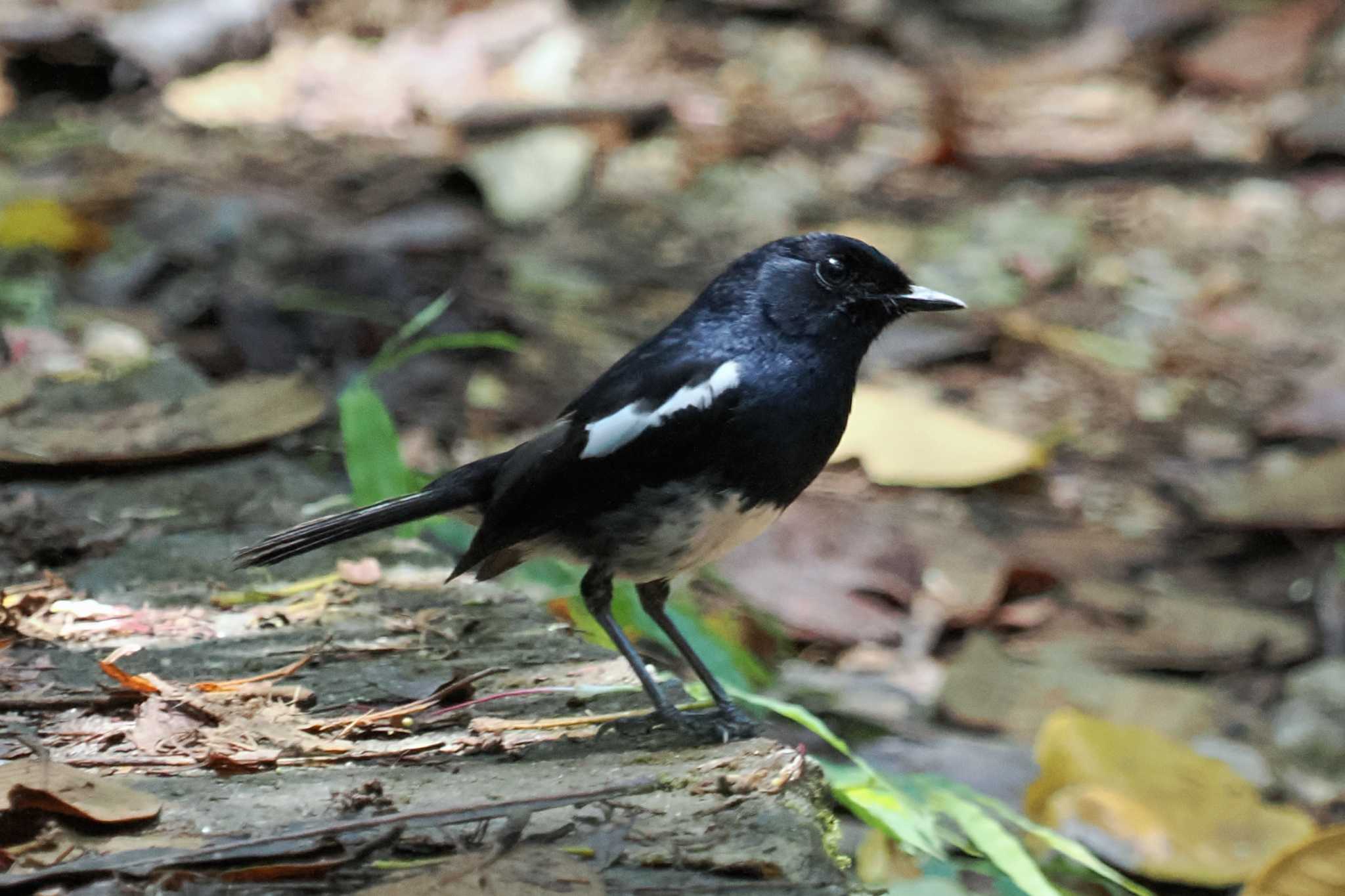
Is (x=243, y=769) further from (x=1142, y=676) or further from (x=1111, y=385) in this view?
(x=1111, y=385)

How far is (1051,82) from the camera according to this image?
8.09 metres

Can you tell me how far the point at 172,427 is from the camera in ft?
12.6

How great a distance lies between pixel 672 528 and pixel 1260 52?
20.5ft

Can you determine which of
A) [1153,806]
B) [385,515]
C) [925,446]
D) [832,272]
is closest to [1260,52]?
[925,446]

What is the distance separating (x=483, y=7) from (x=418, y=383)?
12.3 feet

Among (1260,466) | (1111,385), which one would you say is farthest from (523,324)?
(1260,466)

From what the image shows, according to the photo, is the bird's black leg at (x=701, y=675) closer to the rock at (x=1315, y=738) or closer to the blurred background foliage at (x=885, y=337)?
the blurred background foliage at (x=885, y=337)

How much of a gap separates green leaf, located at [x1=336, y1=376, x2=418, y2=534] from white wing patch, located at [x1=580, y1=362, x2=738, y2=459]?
73 cm

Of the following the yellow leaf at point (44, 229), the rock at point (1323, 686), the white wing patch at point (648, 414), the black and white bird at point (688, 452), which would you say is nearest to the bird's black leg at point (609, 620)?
the black and white bird at point (688, 452)

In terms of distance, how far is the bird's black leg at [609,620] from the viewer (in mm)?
2754

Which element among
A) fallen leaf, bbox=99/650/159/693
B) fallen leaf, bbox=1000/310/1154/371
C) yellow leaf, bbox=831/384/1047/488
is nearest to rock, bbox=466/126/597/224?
fallen leaf, bbox=1000/310/1154/371

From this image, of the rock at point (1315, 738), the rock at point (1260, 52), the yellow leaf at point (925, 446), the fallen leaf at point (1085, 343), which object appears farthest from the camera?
the rock at point (1260, 52)

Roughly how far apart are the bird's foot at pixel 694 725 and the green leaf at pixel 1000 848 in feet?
1.63

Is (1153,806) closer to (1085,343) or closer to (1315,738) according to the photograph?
(1315,738)
